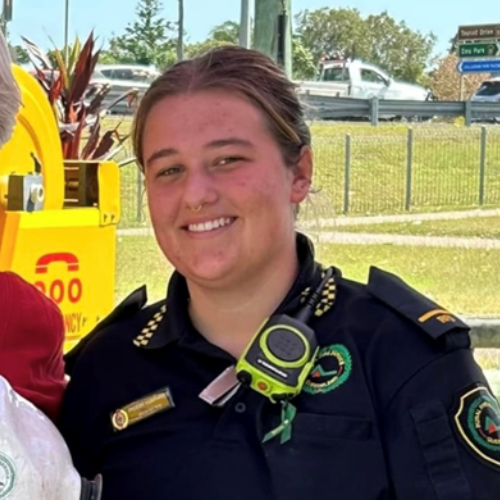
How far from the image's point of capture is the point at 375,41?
139 feet

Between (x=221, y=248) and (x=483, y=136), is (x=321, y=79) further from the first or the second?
(x=221, y=248)

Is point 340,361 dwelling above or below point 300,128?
below

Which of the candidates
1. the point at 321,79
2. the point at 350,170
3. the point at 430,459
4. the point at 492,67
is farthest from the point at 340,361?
the point at 321,79

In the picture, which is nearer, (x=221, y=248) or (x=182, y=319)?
(x=221, y=248)

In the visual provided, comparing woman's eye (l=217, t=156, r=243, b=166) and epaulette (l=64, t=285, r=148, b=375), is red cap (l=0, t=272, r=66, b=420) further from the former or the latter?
woman's eye (l=217, t=156, r=243, b=166)

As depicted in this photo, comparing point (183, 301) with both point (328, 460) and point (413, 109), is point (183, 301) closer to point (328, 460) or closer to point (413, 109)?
point (328, 460)

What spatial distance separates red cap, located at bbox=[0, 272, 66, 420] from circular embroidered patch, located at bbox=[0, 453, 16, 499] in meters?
0.36

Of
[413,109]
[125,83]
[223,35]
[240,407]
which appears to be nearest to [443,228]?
[125,83]

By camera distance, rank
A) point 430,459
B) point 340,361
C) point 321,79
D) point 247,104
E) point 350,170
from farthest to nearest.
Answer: point 321,79 < point 350,170 < point 247,104 < point 340,361 < point 430,459

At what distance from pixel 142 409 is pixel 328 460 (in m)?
0.31

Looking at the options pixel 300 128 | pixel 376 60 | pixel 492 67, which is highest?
pixel 376 60

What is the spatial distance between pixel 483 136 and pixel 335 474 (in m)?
12.7

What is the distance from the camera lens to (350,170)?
13.6m

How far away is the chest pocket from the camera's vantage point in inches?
59.0
